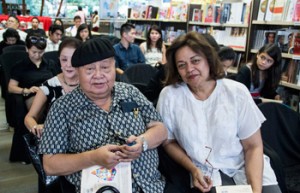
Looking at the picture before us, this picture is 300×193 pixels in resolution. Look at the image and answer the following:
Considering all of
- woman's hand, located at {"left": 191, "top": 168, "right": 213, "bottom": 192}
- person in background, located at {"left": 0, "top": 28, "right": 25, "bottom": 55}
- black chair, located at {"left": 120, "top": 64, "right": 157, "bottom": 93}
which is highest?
person in background, located at {"left": 0, "top": 28, "right": 25, "bottom": 55}

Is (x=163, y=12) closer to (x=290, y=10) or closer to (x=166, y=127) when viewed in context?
(x=290, y=10)

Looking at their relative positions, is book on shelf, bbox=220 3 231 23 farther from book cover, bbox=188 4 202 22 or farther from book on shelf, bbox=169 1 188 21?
book on shelf, bbox=169 1 188 21

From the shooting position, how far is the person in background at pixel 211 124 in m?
1.54

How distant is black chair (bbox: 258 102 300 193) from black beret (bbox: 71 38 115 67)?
1.08 metres

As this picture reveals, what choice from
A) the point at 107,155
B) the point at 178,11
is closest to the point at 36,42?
the point at 107,155

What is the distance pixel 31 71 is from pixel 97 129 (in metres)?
1.88

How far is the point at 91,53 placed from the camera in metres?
1.37

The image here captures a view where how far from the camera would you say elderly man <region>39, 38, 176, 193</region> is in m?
1.33

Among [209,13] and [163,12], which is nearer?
[209,13]

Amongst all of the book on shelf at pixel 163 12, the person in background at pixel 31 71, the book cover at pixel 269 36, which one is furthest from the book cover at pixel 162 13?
the person in background at pixel 31 71

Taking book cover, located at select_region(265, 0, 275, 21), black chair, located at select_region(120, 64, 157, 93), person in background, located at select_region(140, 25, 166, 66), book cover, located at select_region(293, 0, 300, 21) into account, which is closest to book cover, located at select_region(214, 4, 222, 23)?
person in background, located at select_region(140, 25, 166, 66)

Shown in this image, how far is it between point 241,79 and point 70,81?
1.83 metres

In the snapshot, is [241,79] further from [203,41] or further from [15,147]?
[15,147]

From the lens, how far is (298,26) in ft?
12.5
